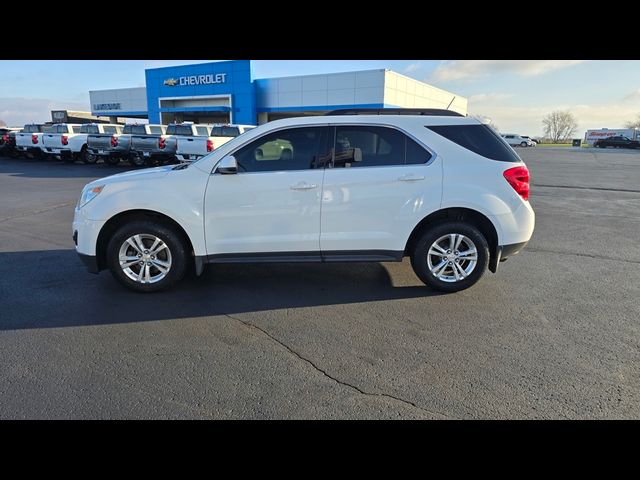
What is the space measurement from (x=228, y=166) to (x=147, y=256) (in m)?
1.34

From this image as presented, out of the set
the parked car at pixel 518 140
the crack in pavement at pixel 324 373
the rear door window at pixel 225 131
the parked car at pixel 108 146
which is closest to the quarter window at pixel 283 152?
the crack in pavement at pixel 324 373

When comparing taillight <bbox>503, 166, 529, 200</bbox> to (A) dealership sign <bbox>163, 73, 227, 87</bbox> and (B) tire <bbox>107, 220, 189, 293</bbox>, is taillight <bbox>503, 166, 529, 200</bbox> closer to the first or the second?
(B) tire <bbox>107, 220, 189, 293</bbox>

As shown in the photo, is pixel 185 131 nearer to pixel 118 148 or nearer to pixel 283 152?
pixel 118 148

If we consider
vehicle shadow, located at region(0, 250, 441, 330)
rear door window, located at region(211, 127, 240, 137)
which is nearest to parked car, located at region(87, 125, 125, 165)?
rear door window, located at region(211, 127, 240, 137)

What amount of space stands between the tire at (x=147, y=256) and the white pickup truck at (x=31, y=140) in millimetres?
20743

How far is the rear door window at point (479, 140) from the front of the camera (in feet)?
14.6

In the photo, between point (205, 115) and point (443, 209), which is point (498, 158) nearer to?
point (443, 209)

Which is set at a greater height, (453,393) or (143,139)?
(143,139)

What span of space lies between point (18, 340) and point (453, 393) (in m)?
3.57

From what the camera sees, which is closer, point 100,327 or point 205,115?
point 100,327

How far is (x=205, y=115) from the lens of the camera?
43844mm

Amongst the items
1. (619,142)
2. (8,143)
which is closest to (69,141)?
(8,143)

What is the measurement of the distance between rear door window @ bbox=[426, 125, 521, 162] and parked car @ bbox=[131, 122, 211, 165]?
45.0ft
